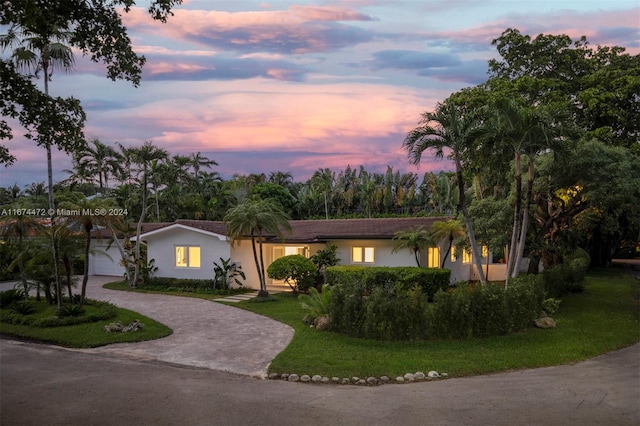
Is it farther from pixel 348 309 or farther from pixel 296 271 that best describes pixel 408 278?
pixel 348 309

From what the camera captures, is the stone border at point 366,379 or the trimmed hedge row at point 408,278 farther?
the trimmed hedge row at point 408,278

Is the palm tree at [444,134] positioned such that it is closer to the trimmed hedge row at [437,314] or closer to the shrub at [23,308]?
the trimmed hedge row at [437,314]

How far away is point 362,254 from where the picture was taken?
25641mm

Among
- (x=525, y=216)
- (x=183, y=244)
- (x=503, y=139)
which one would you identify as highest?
A: (x=503, y=139)

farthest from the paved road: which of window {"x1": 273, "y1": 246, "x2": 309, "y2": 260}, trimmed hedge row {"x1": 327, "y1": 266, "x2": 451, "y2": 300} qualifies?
window {"x1": 273, "y1": 246, "x2": 309, "y2": 260}

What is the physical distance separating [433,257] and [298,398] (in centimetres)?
1763

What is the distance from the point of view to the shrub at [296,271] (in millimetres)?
23641

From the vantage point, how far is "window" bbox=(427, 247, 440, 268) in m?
25.2

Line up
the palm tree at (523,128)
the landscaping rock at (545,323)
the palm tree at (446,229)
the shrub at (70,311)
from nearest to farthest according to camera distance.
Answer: the landscaping rock at (545,323)
the palm tree at (523,128)
the shrub at (70,311)
the palm tree at (446,229)

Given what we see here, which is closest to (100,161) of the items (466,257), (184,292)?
(184,292)

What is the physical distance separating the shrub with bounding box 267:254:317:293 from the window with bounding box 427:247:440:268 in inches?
229

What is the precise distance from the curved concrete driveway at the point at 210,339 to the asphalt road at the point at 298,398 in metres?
1.01

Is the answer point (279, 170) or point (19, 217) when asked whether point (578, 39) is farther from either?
point (279, 170)

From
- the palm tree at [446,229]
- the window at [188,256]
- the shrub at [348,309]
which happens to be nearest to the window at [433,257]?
the palm tree at [446,229]
